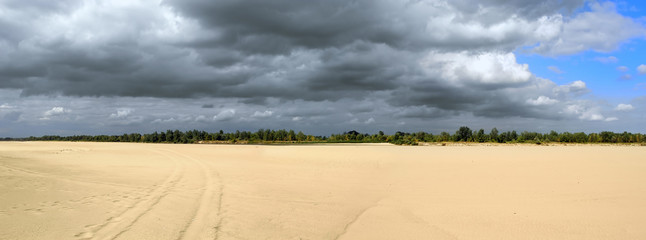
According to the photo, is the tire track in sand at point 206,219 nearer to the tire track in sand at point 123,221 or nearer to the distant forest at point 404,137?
the tire track in sand at point 123,221

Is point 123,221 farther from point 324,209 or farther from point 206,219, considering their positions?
point 324,209

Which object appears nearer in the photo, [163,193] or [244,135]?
[163,193]

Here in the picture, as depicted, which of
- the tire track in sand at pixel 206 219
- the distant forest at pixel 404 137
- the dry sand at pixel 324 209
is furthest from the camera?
the distant forest at pixel 404 137

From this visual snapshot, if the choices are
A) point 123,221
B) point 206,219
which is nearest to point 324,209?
point 206,219

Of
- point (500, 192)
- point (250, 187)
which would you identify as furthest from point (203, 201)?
point (500, 192)

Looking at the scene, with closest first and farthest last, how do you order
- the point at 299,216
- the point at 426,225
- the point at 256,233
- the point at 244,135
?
Result: the point at 256,233
the point at 426,225
the point at 299,216
the point at 244,135

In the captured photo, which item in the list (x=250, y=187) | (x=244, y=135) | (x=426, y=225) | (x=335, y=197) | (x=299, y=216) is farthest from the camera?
(x=244, y=135)

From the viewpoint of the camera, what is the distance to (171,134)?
167875mm

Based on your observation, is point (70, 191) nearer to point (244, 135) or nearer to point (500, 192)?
point (500, 192)

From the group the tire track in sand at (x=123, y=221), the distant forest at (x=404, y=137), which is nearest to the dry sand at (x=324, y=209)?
the tire track in sand at (x=123, y=221)

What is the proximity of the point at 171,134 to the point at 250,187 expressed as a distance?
6692 inches

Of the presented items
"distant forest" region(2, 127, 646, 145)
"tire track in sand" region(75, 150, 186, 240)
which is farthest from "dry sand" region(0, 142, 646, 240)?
"distant forest" region(2, 127, 646, 145)

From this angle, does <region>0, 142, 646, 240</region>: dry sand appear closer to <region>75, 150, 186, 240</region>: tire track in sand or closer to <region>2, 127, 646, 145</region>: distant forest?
<region>75, 150, 186, 240</region>: tire track in sand

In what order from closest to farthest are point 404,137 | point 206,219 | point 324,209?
point 206,219 → point 324,209 → point 404,137
